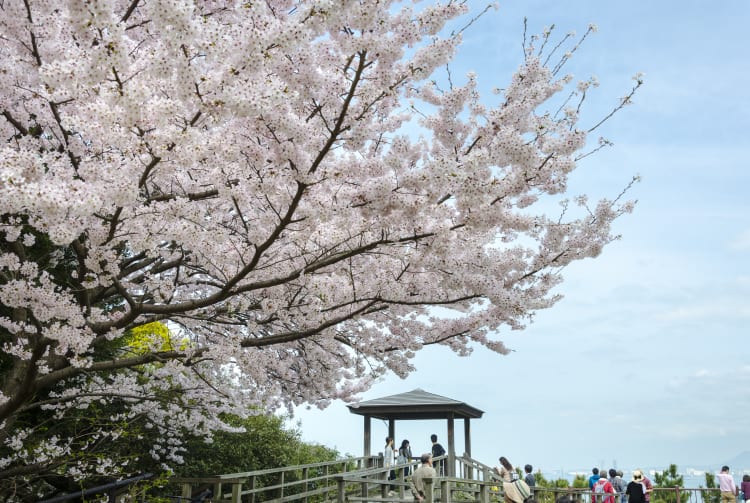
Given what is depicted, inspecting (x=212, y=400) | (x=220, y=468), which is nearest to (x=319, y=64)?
(x=212, y=400)

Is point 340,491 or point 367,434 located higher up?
point 367,434

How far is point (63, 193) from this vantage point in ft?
10.9

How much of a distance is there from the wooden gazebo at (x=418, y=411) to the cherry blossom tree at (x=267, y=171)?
725 centimetres

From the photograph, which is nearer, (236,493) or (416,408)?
(236,493)

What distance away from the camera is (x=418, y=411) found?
15.0 metres

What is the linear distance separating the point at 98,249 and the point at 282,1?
3.19m

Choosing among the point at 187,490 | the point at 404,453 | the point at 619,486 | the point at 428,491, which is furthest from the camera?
the point at 404,453

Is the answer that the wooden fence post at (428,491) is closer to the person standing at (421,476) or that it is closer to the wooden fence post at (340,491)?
the person standing at (421,476)

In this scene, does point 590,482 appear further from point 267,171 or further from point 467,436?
point 267,171

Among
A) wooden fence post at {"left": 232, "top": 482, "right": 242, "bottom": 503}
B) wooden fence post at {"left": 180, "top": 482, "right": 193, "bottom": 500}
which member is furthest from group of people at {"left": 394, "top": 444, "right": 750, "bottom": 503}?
wooden fence post at {"left": 180, "top": 482, "right": 193, "bottom": 500}

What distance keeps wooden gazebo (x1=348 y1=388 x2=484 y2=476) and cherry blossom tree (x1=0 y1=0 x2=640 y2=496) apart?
23.8ft

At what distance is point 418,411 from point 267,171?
11672 mm

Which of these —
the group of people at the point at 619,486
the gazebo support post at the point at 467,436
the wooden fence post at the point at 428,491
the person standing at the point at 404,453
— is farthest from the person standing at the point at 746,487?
the wooden fence post at the point at 428,491

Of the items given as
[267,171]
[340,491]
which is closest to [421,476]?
[340,491]
